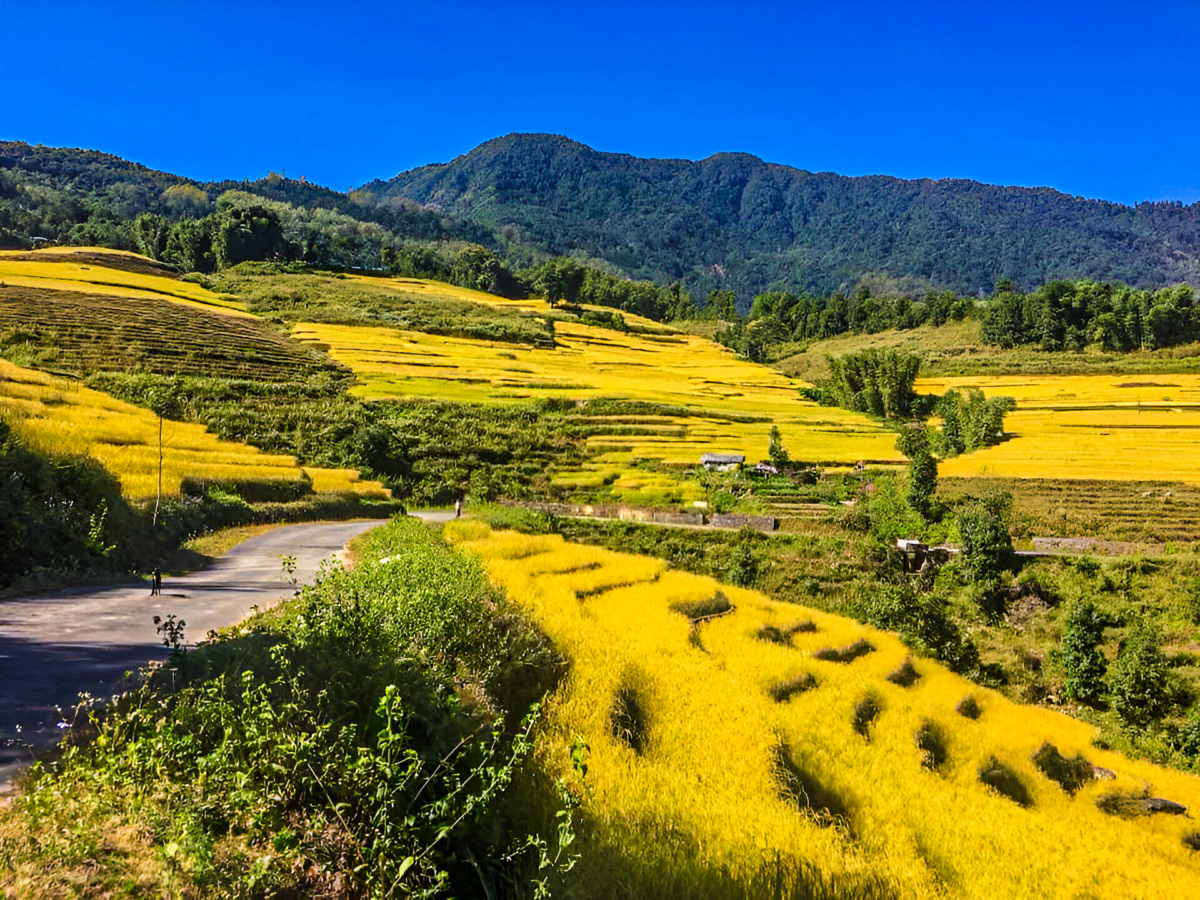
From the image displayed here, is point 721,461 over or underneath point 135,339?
underneath

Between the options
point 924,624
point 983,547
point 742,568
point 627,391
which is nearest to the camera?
point 924,624

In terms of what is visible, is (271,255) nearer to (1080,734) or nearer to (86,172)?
(86,172)

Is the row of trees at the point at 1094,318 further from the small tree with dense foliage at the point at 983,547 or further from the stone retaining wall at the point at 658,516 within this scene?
the stone retaining wall at the point at 658,516

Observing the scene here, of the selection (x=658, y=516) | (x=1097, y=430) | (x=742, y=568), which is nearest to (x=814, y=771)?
(x=742, y=568)

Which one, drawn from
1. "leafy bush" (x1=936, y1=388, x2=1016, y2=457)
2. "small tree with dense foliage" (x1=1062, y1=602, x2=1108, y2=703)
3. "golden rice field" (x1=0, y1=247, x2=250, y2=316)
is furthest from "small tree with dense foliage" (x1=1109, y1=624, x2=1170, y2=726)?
"golden rice field" (x1=0, y1=247, x2=250, y2=316)

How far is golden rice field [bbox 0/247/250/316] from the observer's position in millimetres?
58250

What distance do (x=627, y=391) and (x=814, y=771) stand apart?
4979 cm

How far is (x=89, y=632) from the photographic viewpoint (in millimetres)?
6746

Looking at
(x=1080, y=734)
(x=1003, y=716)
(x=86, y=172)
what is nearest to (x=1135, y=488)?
(x=1080, y=734)

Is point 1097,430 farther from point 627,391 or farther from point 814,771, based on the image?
point 814,771

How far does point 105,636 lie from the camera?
6641 mm

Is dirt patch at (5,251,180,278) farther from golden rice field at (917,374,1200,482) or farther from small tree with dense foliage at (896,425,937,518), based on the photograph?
golden rice field at (917,374,1200,482)

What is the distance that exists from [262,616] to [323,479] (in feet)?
69.5

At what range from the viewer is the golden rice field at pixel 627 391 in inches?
1618
